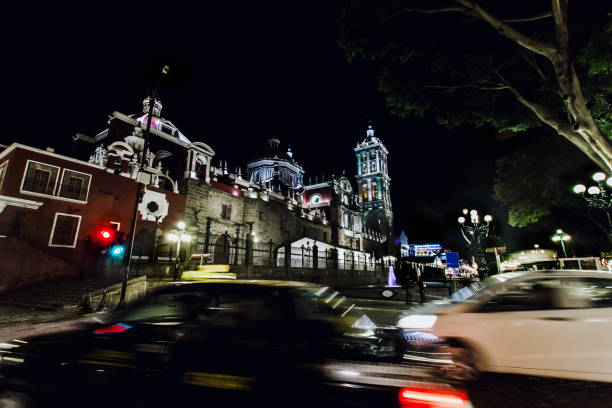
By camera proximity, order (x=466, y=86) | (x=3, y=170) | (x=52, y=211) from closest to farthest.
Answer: (x=466, y=86), (x=3, y=170), (x=52, y=211)

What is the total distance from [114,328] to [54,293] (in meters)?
15.2

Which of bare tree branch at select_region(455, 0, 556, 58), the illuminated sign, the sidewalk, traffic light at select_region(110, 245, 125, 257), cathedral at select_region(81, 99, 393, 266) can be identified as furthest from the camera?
the illuminated sign

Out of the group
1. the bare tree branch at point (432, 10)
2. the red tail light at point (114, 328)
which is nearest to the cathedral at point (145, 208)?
the red tail light at point (114, 328)

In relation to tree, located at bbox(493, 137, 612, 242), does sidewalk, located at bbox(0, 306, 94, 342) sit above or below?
below

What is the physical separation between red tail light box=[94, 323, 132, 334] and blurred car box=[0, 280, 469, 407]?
0.07ft

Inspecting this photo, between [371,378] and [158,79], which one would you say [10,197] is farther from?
[371,378]

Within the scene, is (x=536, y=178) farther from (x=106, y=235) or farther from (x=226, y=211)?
(x=226, y=211)

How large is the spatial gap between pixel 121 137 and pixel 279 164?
36.1 meters

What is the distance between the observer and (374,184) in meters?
69.4

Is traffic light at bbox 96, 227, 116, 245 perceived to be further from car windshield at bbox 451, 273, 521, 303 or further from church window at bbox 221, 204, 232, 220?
church window at bbox 221, 204, 232, 220

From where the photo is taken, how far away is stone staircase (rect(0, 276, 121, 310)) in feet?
40.6

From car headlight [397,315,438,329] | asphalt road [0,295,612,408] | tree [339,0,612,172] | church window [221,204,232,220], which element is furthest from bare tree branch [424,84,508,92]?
church window [221,204,232,220]

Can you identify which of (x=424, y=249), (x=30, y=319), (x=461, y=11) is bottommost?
(x=30, y=319)

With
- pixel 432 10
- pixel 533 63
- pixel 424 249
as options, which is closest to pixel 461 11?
pixel 432 10
